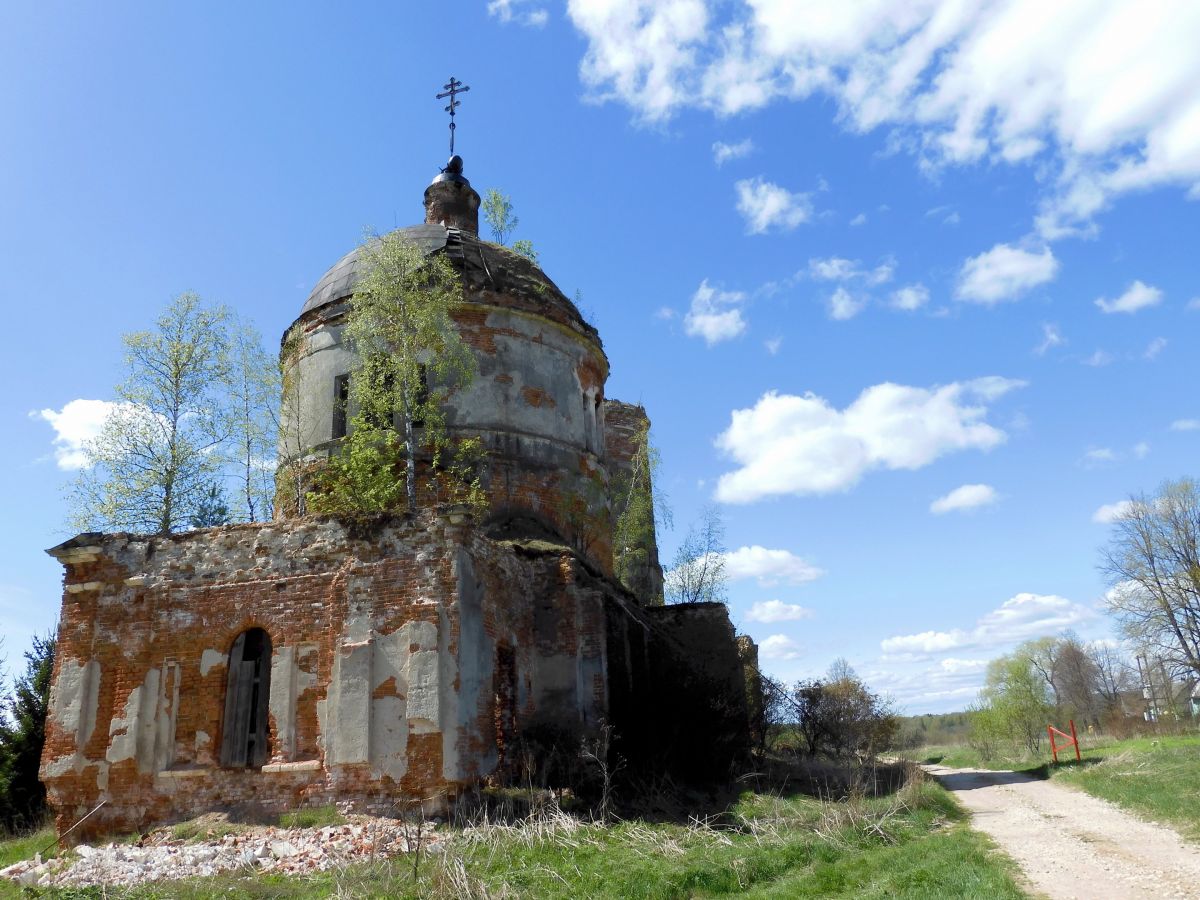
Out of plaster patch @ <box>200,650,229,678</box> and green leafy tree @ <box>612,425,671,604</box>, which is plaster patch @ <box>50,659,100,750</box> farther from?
green leafy tree @ <box>612,425,671,604</box>

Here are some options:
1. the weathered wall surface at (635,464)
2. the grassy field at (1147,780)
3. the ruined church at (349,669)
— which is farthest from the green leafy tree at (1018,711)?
the ruined church at (349,669)

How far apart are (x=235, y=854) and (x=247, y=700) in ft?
7.59

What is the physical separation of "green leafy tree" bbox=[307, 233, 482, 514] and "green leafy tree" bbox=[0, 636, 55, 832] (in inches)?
294

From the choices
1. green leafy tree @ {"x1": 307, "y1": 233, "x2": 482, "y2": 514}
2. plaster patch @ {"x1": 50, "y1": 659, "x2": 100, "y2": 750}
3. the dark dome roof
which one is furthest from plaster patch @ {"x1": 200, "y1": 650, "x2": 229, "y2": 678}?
the dark dome roof

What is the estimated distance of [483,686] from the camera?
11227 mm

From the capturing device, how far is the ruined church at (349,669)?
407 inches

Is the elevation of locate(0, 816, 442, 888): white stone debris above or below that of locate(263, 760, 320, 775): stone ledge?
below

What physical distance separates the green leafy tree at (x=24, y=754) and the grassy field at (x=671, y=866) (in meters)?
7.83

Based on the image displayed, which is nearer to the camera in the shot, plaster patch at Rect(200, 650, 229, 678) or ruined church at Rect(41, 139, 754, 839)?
ruined church at Rect(41, 139, 754, 839)

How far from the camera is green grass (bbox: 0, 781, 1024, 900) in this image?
7609 mm

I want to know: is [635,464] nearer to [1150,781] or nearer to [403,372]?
[403,372]

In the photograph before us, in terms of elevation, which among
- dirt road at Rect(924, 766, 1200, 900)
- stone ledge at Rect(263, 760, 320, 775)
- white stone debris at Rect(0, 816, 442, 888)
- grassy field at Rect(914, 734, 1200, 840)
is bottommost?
dirt road at Rect(924, 766, 1200, 900)

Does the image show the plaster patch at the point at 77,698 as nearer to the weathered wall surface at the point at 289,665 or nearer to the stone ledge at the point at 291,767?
the weathered wall surface at the point at 289,665

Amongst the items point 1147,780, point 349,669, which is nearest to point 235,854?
point 349,669
